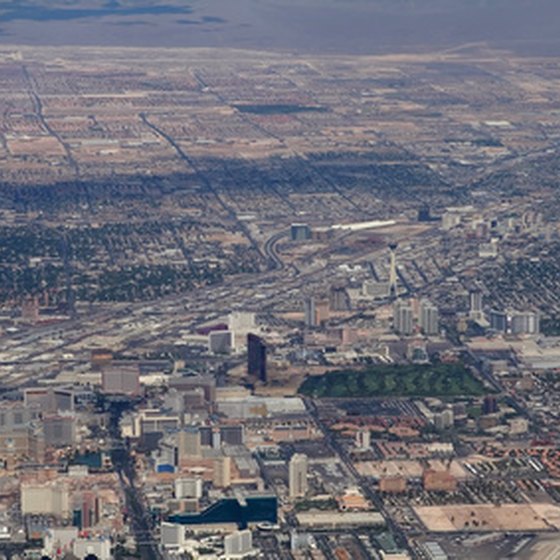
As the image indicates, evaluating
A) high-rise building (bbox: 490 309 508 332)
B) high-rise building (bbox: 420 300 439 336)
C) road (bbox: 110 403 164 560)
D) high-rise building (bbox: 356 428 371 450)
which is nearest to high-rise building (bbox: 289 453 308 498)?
road (bbox: 110 403 164 560)

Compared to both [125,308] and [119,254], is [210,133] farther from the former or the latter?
[125,308]

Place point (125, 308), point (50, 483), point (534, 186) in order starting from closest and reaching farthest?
point (50, 483) < point (125, 308) < point (534, 186)

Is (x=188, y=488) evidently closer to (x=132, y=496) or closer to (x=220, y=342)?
(x=132, y=496)

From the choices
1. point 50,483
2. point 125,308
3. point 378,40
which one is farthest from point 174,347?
point 378,40

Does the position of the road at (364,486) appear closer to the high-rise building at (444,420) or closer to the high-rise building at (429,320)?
the high-rise building at (444,420)

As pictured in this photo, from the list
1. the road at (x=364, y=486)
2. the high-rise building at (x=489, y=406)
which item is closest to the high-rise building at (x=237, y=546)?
the road at (x=364, y=486)

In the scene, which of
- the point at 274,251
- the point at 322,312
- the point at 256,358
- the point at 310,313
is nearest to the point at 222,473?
the point at 256,358
